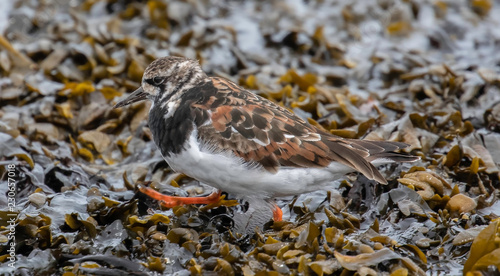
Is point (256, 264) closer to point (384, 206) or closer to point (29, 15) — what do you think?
point (384, 206)

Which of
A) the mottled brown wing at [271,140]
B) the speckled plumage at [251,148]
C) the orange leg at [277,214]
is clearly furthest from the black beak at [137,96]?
the orange leg at [277,214]

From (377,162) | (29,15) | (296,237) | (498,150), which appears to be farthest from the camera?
(29,15)

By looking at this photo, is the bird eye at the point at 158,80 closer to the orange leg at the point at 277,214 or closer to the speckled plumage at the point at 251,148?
the speckled plumage at the point at 251,148

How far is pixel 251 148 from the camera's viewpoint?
407cm

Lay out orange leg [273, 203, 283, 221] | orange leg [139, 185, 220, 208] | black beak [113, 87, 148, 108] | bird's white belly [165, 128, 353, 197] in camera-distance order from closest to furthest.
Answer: bird's white belly [165, 128, 353, 197], orange leg [273, 203, 283, 221], orange leg [139, 185, 220, 208], black beak [113, 87, 148, 108]

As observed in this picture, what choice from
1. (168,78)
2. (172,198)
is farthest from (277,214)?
(168,78)

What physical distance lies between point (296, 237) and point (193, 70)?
1464 mm

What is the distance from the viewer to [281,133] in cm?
416

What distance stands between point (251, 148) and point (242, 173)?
0.18m

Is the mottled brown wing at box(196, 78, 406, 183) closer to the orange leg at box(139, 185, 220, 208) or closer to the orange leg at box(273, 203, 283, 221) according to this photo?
the orange leg at box(273, 203, 283, 221)

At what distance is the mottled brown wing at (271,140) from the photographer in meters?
4.07

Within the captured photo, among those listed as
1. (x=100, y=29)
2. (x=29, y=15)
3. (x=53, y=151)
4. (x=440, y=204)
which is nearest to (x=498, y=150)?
(x=440, y=204)

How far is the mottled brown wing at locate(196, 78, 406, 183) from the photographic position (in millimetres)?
4074

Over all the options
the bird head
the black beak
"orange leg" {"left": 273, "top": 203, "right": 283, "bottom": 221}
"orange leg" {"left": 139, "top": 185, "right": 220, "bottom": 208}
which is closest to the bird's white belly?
"orange leg" {"left": 273, "top": 203, "right": 283, "bottom": 221}
